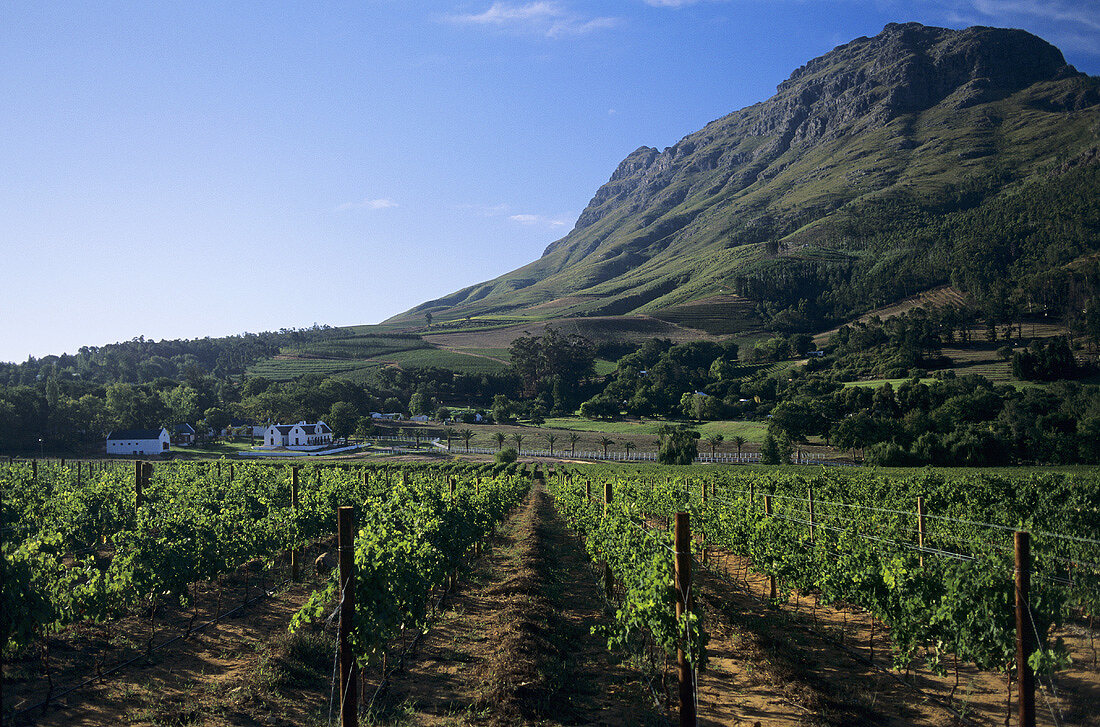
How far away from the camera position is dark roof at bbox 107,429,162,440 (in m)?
88.0

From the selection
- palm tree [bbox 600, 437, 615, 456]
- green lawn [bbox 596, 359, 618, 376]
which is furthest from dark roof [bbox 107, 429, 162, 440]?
green lawn [bbox 596, 359, 618, 376]

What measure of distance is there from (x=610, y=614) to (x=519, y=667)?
17.7ft

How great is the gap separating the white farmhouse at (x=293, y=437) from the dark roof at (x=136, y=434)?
14.8 m

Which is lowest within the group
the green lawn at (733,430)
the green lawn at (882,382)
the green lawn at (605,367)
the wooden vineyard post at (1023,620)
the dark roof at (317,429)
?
the green lawn at (733,430)

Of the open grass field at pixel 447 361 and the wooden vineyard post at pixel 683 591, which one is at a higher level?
the open grass field at pixel 447 361

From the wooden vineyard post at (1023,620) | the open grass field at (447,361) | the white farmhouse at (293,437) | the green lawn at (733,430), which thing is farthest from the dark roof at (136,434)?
the wooden vineyard post at (1023,620)

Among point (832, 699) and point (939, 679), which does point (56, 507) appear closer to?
point (832, 699)

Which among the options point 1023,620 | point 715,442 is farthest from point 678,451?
point 1023,620

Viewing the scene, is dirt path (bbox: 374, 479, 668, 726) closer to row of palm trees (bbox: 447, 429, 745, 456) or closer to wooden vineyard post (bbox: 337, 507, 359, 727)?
wooden vineyard post (bbox: 337, 507, 359, 727)

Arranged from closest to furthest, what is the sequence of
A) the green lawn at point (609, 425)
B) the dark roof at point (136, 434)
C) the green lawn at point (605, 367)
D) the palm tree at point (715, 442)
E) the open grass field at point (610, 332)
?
the palm tree at point (715, 442) → the dark roof at point (136, 434) → the green lawn at point (609, 425) → the green lawn at point (605, 367) → the open grass field at point (610, 332)

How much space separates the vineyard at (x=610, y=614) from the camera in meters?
9.20

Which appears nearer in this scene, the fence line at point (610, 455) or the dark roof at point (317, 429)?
the fence line at point (610, 455)

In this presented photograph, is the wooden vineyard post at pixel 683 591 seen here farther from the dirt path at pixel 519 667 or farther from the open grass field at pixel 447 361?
the open grass field at pixel 447 361

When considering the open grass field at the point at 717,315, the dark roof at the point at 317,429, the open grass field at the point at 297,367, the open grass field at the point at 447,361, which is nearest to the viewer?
the dark roof at the point at 317,429
